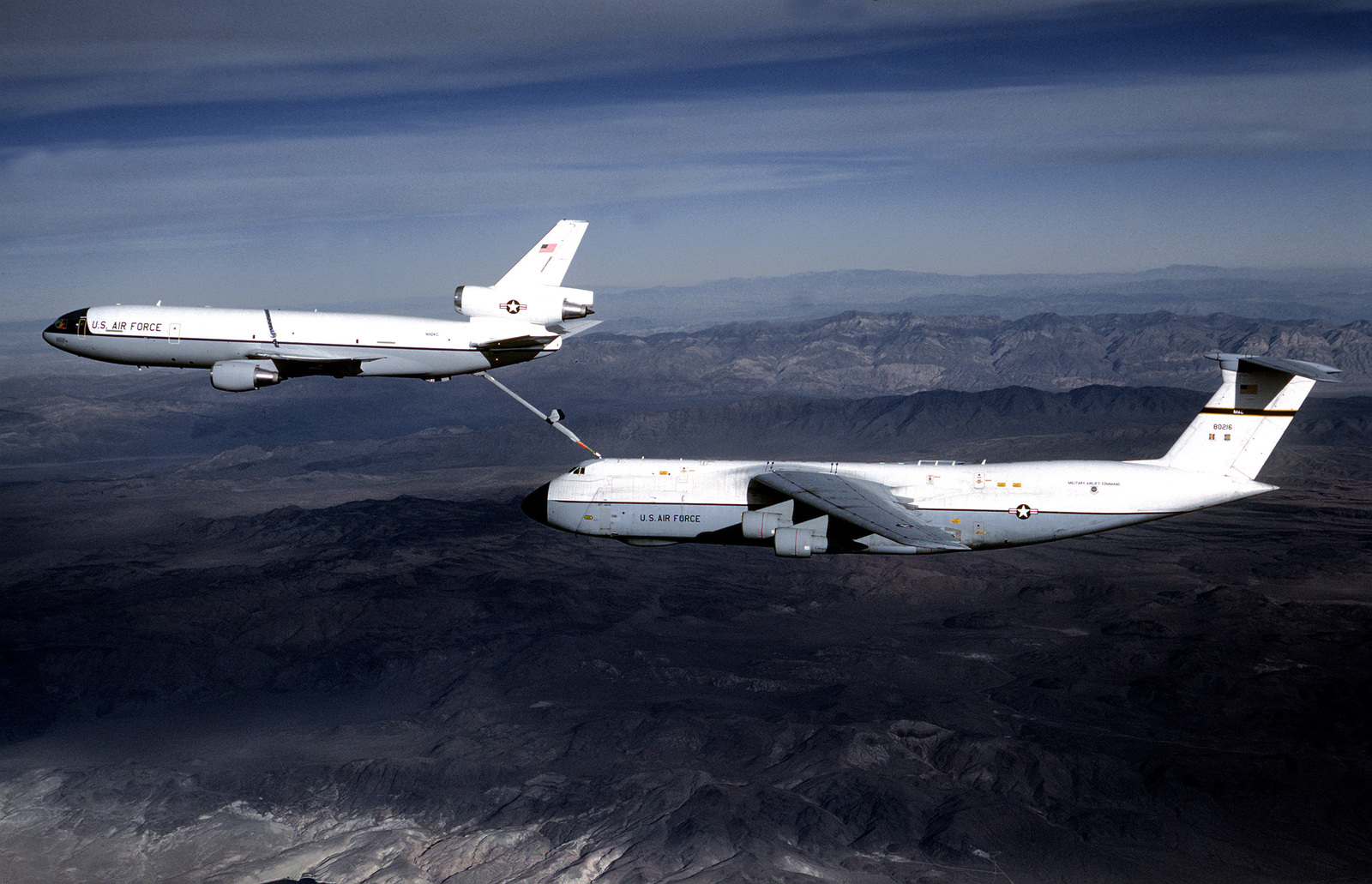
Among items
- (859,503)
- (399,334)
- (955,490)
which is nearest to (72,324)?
(399,334)

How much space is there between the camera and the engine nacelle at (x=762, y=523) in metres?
56.8

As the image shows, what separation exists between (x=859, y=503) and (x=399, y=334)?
25310 mm

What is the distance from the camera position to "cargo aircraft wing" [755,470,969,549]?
4847 cm

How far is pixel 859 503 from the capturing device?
5341 centimetres

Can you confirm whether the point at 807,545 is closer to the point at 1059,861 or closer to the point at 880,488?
the point at 880,488

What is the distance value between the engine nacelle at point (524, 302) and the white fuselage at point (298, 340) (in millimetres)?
501

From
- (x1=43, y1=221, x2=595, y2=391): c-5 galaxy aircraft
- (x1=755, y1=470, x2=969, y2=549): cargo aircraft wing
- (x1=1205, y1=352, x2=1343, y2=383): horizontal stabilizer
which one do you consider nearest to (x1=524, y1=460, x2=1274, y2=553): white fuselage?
(x1=755, y1=470, x2=969, y2=549): cargo aircraft wing

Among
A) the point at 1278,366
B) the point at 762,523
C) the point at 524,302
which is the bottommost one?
the point at 762,523

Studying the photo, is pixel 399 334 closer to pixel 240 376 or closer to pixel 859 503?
pixel 240 376

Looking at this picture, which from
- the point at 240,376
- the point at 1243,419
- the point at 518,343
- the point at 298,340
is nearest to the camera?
the point at 240,376

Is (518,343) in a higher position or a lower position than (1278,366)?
higher

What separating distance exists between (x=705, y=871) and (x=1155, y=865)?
3185 inches

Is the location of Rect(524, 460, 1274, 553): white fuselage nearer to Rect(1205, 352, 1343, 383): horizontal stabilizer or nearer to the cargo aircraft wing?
the cargo aircraft wing

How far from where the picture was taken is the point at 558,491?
64938mm
